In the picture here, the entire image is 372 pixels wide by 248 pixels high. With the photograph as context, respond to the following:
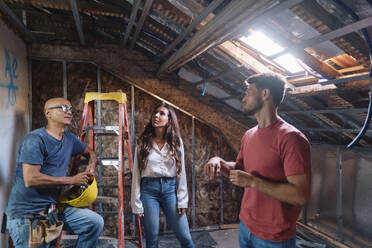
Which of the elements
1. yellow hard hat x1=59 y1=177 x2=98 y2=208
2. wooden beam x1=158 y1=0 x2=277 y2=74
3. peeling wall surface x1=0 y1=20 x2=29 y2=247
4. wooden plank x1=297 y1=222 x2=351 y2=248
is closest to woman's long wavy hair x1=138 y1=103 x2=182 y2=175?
yellow hard hat x1=59 y1=177 x2=98 y2=208

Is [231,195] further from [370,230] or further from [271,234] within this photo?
[271,234]

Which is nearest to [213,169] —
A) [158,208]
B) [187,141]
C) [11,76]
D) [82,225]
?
[158,208]

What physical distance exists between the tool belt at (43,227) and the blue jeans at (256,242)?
1.49m

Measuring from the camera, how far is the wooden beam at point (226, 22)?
1.17m

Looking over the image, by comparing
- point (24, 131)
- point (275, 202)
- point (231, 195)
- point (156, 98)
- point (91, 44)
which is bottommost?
point (231, 195)

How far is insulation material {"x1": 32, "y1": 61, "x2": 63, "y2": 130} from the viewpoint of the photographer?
307 cm

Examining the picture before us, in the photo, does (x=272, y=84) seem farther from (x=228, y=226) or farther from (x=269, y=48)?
(x=228, y=226)

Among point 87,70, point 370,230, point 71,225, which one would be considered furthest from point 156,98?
point 370,230

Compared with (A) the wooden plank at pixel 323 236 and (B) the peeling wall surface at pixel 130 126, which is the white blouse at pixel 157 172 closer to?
(B) the peeling wall surface at pixel 130 126

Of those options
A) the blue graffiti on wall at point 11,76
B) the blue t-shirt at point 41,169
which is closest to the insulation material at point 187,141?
the blue t-shirt at point 41,169

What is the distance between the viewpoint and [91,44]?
324 cm

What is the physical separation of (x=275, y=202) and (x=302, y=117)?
1888 millimetres

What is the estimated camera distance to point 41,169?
1.94 m

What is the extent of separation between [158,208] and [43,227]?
923mm
